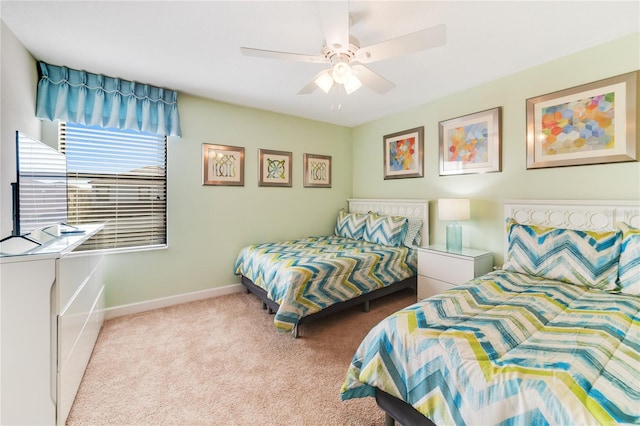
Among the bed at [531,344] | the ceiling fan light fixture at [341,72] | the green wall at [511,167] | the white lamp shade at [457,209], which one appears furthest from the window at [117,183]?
the white lamp shade at [457,209]

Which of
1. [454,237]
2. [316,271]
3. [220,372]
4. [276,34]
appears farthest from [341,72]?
[220,372]

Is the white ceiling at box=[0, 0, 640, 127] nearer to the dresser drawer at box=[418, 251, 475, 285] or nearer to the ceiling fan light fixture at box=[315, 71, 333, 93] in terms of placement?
the ceiling fan light fixture at box=[315, 71, 333, 93]

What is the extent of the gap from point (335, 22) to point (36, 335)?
221 cm

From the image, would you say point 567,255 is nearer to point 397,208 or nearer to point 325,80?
point 397,208

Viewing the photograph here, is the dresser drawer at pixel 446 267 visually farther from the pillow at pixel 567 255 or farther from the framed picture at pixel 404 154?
the framed picture at pixel 404 154

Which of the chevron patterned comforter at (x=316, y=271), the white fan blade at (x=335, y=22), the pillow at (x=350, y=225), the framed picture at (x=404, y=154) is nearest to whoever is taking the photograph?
the white fan blade at (x=335, y=22)

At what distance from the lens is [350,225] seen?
393cm

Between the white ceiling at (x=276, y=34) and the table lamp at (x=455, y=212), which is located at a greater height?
the white ceiling at (x=276, y=34)

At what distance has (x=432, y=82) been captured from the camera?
279cm

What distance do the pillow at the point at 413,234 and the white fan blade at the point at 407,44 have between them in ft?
7.26

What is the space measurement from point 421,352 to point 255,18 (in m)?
2.25

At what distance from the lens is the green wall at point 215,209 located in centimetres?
→ 292

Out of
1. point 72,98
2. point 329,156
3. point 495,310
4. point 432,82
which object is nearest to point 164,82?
point 72,98

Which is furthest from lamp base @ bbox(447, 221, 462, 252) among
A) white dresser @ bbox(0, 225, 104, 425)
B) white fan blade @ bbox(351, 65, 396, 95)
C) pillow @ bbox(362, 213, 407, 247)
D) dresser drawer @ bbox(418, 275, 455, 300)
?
white dresser @ bbox(0, 225, 104, 425)
